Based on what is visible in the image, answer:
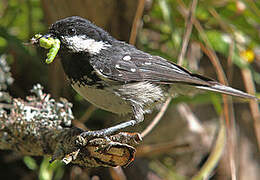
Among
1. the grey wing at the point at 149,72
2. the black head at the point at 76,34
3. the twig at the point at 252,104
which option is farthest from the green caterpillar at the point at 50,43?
the twig at the point at 252,104

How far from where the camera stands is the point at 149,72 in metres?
1.68

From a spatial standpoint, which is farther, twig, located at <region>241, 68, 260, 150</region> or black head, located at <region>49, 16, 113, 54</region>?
twig, located at <region>241, 68, 260, 150</region>

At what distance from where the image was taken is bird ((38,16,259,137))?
1.55m

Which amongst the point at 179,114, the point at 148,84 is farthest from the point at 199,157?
the point at 148,84

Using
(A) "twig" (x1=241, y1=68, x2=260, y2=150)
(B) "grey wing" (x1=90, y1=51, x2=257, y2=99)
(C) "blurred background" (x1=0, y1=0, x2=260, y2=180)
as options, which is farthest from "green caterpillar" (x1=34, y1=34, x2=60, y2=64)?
(A) "twig" (x1=241, y1=68, x2=260, y2=150)

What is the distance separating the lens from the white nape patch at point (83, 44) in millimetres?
1561

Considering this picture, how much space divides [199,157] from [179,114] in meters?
0.41

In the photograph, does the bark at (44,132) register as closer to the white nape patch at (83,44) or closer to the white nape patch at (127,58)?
the white nape patch at (83,44)

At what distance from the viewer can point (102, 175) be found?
2.29 meters

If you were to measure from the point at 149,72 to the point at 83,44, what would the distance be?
1.06ft

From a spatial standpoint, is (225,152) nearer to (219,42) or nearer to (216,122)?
(216,122)

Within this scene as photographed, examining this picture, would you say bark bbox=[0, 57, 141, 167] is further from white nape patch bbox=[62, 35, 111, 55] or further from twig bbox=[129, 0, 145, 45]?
twig bbox=[129, 0, 145, 45]

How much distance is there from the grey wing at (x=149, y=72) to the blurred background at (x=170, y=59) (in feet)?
1.51

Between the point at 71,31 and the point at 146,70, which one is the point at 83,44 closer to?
the point at 71,31
